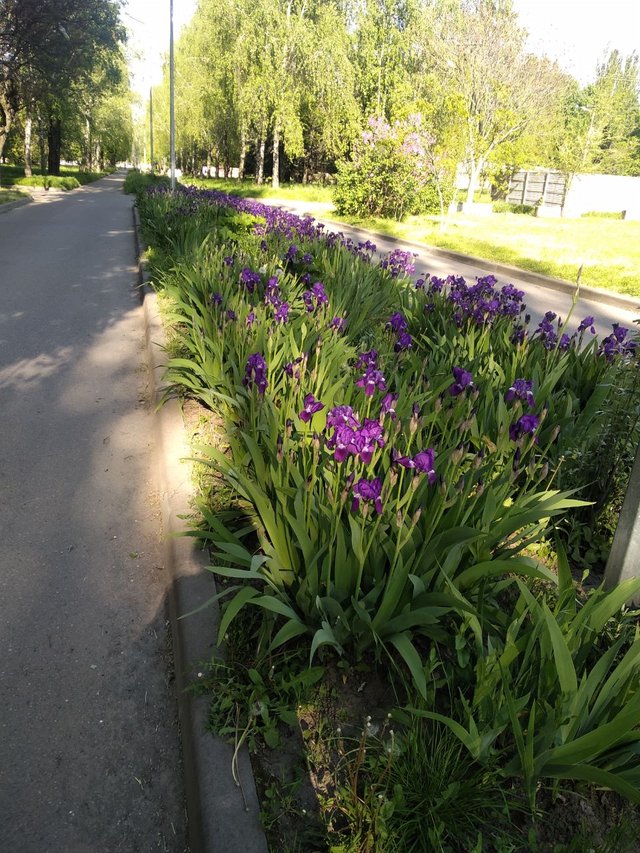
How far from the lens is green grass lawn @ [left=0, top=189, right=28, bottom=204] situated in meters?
21.8

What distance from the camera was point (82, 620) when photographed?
2307mm

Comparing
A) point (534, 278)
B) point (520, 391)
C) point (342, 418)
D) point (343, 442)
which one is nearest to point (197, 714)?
point (343, 442)

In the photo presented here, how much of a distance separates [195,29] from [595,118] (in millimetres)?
26098

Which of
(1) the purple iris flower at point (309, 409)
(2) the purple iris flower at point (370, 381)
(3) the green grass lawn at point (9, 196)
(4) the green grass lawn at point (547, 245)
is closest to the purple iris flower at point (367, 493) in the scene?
(1) the purple iris flower at point (309, 409)

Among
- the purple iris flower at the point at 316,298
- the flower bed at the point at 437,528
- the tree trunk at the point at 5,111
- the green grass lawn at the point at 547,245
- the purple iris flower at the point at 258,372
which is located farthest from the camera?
the tree trunk at the point at 5,111

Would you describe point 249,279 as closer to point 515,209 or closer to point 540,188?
point 515,209

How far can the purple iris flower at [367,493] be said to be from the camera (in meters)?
Result: 1.82

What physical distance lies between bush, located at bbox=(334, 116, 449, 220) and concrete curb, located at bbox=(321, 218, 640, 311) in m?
3.75

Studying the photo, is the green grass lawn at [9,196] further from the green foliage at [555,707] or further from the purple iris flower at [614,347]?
the green foliage at [555,707]

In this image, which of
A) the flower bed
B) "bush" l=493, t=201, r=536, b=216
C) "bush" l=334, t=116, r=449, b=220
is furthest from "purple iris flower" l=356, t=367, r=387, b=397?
"bush" l=493, t=201, r=536, b=216

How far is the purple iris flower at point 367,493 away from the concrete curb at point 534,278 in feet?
23.7

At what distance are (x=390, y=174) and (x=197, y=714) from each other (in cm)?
2159

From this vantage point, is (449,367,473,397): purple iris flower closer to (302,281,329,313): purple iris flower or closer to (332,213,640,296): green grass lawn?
(302,281,329,313): purple iris flower

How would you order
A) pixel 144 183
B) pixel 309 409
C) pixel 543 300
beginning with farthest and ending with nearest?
pixel 144 183
pixel 543 300
pixel 309 409
